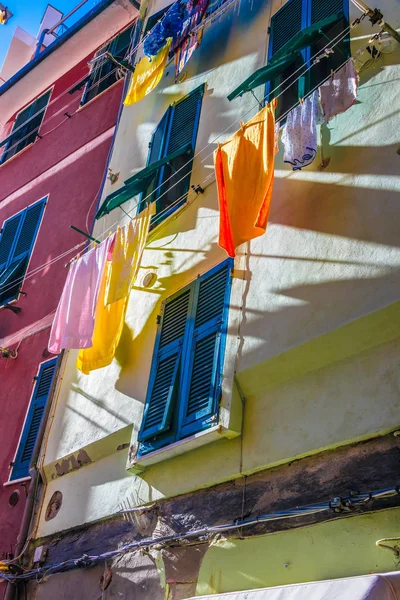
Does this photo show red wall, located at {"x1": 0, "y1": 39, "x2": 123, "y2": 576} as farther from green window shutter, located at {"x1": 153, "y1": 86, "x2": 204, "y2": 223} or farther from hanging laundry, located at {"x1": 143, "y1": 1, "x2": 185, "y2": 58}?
green window shutter, located at {"x1": 153, "y1": 86, "x2": 204, "y2": 223}

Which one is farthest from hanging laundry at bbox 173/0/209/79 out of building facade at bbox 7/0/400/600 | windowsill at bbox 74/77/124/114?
windowsill at bbox 74/77/124/114

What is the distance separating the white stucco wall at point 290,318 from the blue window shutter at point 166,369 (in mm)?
241

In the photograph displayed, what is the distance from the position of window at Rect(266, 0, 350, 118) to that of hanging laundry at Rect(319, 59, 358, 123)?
699 millimetres

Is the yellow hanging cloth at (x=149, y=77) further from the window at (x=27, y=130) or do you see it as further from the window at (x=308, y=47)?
the window at (x=27, y=130)

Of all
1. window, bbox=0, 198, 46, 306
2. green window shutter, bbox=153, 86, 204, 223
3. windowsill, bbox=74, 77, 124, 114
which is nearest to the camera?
green window shutter, bbox=153, 86, 204, 223

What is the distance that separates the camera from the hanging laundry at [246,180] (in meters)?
5.39

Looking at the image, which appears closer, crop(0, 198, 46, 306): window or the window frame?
crop(0, 198, 46, 306): window

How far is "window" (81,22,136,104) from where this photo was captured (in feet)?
39.7

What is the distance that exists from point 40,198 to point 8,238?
36.9 inches

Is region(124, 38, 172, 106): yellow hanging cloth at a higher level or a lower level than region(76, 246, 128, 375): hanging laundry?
higher

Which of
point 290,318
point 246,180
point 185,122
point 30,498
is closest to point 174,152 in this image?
point 185,122

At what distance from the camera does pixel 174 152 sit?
822 centimetres

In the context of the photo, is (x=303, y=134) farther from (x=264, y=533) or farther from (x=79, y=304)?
(x=264, y=533)

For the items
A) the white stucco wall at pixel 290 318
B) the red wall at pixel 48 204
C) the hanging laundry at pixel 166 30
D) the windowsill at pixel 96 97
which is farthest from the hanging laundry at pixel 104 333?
the windowsill at pixel 96 97
